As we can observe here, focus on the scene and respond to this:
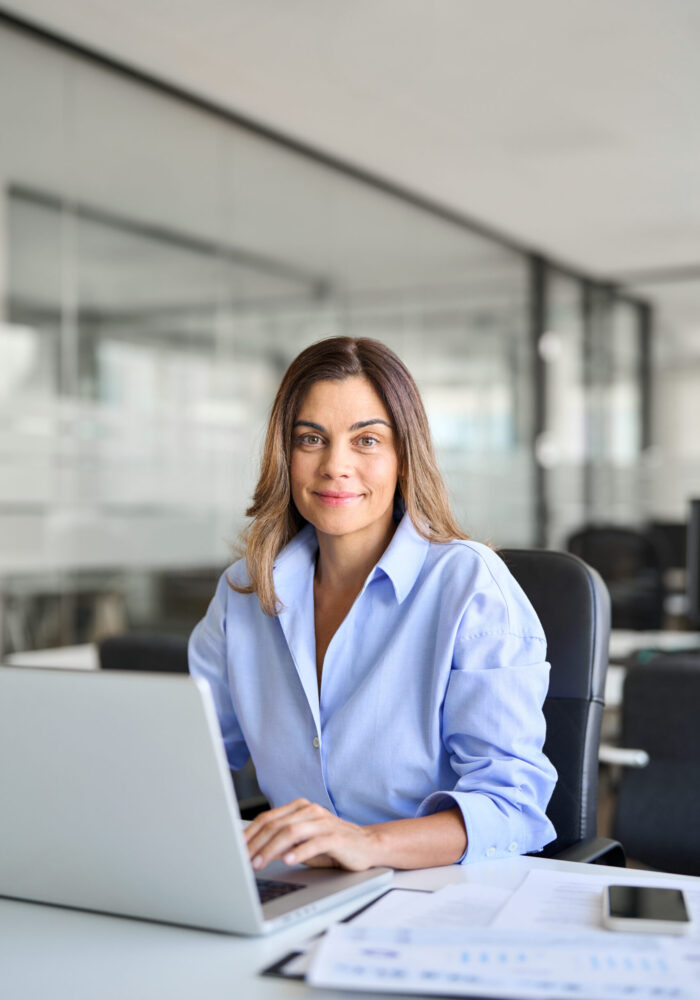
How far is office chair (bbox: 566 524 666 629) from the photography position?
581 cm

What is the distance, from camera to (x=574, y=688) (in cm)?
186

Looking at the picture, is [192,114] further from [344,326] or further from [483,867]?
[483,867]

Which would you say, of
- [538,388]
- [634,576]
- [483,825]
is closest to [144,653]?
[483,825]

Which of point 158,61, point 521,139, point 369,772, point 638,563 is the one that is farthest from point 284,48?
point 369,772

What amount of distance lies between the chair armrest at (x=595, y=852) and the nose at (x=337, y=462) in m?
0.63

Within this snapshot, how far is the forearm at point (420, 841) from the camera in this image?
4.31 feet

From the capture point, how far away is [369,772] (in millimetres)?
1562

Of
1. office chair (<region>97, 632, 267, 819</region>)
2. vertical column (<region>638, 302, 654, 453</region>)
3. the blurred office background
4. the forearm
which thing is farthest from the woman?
vertical column (<region>638, 302, 654, 453</region>)

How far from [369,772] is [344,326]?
467 cm

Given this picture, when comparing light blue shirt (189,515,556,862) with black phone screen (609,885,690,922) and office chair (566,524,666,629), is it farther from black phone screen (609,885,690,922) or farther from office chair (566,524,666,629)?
office chair (566,524,666,629)

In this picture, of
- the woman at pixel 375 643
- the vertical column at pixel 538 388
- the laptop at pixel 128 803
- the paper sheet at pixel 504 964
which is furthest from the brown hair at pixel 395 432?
the vertical column at pixel 538 388

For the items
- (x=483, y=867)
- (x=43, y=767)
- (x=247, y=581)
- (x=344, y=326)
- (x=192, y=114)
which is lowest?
(x=483, y=867)

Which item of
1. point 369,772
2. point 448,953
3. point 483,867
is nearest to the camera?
point 448,953

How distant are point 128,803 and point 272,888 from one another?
0.24 m
